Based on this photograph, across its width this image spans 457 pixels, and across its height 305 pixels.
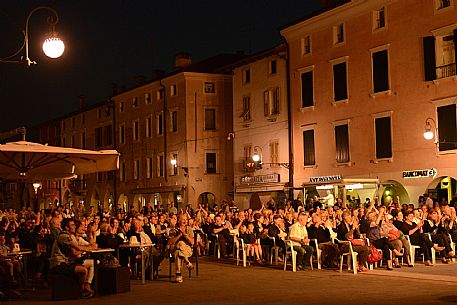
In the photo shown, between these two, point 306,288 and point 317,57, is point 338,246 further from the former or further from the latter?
point 317,57

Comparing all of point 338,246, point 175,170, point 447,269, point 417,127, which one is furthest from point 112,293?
point 175,170

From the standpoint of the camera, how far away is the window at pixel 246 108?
141 feet

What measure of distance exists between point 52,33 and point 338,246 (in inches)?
367

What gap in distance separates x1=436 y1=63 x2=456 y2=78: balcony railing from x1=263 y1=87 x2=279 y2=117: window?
1235 centimetres

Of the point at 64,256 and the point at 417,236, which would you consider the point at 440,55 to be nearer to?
the point at 417,236

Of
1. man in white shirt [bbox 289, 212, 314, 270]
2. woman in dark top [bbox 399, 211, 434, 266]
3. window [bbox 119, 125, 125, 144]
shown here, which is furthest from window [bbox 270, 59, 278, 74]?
man in white shirt [bbox 289, 212, 314, 270]

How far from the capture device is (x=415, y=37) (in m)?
29.8

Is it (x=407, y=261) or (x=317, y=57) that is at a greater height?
(x=317, y=57)

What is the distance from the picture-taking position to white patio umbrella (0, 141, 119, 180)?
15.5m

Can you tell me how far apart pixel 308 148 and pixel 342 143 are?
2.81 metres

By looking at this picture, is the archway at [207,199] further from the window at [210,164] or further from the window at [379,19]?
the window at [379,19]

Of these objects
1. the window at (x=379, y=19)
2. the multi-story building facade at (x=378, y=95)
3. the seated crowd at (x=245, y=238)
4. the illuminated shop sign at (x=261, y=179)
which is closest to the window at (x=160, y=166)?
the illuminated shop sign at (x=261, y=179)

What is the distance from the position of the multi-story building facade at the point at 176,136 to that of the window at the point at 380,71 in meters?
17.1

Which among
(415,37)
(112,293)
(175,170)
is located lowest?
(112,293)
